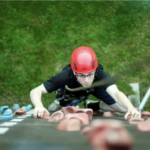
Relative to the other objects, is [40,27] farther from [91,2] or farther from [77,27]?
[91,2]

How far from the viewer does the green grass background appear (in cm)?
352

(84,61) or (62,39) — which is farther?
(62,39)

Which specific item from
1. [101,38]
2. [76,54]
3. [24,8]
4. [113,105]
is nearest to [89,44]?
[101,38]

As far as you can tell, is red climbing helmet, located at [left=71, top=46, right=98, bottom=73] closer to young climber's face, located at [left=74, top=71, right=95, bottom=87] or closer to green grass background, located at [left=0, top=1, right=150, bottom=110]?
young climber's face, located at [left=74, top=71, right=95, bottom=87]

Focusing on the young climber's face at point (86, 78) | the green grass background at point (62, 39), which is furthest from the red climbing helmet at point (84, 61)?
→ the green grass background at point (62, 39)

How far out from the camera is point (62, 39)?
3740 mm

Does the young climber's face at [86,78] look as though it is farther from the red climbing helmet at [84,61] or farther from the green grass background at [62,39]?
the green grass background at [62,39]

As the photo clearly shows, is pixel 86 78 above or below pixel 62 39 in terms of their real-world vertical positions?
below

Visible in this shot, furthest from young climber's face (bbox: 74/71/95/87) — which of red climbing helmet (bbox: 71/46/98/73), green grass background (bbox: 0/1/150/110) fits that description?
green grass background (bbox: 0/1/150/110)

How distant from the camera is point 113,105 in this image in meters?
2.12

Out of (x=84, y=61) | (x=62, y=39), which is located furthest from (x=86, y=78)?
(x=62, y=39)

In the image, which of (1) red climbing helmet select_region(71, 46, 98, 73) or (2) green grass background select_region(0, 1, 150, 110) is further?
(2) green grass background select_region(0, 1, 150, 110)

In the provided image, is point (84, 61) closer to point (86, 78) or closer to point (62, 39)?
point (86, 78)

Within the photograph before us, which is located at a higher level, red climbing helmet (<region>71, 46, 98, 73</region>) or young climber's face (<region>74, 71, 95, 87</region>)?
red climbing helmet (<region>71, 46, 98, 73</region>)
